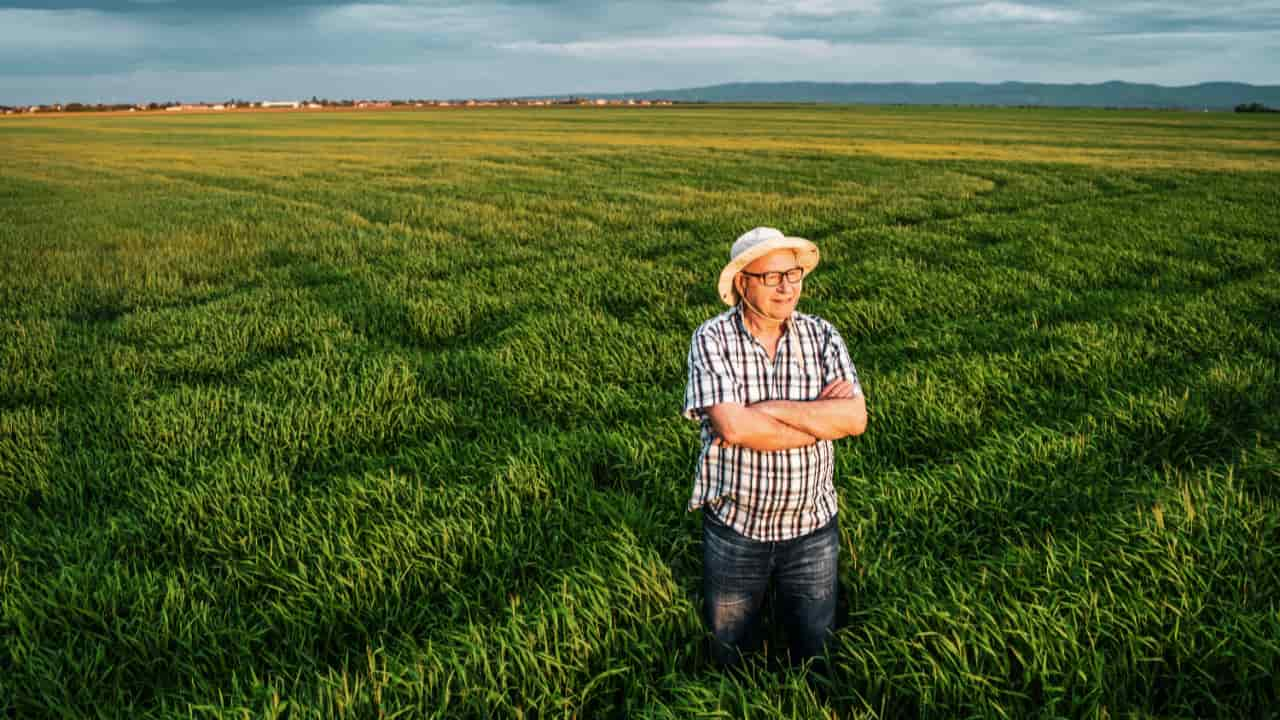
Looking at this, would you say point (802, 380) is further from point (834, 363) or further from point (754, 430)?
point (754, 430)

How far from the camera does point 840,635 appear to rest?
2908 mm

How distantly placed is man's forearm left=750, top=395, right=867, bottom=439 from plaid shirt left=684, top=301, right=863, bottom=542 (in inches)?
4.9

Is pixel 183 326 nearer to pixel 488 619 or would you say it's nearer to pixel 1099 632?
pixel 488 619

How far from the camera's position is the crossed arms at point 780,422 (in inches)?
94.7

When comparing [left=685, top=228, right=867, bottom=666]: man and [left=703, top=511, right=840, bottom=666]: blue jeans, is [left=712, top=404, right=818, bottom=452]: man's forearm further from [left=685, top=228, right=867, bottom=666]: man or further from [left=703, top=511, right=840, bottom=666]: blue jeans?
[left=703, top=511, right=840, bottom=666]: blue jeans

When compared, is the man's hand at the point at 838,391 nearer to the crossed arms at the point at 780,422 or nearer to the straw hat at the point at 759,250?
the crossed arms at the point at 780,422

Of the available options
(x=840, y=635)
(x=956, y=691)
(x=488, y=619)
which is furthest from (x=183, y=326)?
(x=956, y=691)

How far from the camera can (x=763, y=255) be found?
97.1 inches

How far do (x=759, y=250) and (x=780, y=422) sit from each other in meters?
0.59

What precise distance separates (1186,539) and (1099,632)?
92cm

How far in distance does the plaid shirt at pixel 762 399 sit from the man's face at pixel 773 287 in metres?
0.09

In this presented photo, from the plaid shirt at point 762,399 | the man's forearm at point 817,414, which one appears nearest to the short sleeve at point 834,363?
the plaid shirt at point 762,399

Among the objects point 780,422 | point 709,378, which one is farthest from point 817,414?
point 709,378

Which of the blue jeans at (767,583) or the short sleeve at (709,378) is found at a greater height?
the short sleeve at (709,378)
